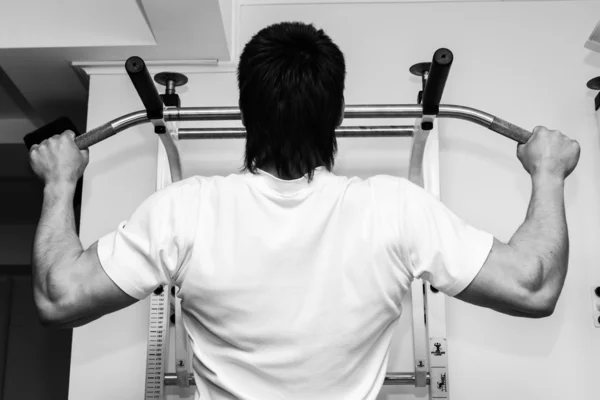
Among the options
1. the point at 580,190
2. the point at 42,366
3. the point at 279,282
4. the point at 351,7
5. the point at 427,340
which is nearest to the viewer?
the point at 279,282

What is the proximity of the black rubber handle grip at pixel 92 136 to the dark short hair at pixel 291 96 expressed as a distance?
1.50ft

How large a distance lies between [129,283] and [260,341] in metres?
0.22

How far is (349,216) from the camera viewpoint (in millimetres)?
1111

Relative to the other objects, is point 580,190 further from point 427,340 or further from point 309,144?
point 309,144

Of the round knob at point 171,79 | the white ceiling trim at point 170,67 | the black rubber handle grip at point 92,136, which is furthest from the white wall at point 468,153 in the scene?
the black rubber handle grip at point 92,136

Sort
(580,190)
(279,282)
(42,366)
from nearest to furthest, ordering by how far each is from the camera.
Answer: (279,282) → (580,190) → (42,366)

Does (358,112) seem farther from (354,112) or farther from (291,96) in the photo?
(291,96)

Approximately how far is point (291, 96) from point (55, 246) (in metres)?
0.46

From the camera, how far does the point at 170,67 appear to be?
2586 millimetres

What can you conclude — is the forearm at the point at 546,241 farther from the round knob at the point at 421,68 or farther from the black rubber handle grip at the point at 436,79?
the round knob at the point at 421,68

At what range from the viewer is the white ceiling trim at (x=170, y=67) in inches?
101

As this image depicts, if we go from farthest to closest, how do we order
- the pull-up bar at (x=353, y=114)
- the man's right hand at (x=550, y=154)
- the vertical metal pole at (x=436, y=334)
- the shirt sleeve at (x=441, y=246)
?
the vertical metal pole at (x=436, y=334)
the pull-up bar at (x=353, y=114)
the man's right hand at (x=550, y=154)
the shirt sleeve at (x=441, y=246)

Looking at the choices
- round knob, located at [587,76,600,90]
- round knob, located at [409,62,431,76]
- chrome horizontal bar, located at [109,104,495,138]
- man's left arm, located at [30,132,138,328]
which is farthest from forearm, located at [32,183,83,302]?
round knob, located at [587,76,600,90]

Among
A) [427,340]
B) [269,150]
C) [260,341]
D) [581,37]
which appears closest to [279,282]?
[260,341]
